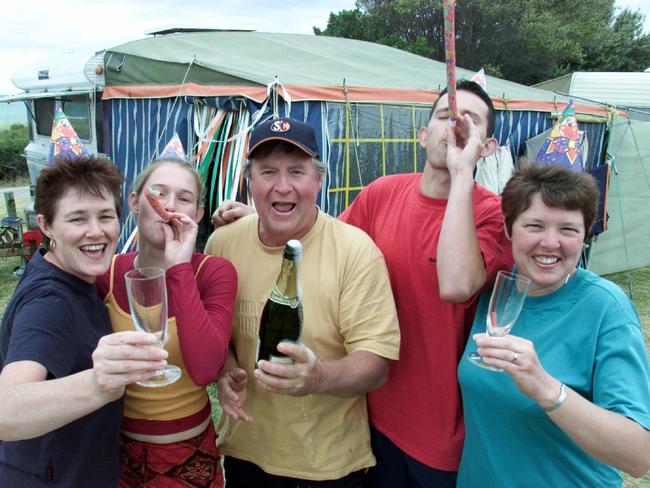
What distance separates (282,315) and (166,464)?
722 mm

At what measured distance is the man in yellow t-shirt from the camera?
1822 millimetres

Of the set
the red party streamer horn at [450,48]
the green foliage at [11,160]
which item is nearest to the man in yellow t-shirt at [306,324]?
the red party streamer horn at [450,48]

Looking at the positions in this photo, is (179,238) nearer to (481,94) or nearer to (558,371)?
(558,371)

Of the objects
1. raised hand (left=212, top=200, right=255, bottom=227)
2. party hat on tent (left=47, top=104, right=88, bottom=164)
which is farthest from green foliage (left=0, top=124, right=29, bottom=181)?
raised hand (left=212, top=200, right=255, bottom=227)

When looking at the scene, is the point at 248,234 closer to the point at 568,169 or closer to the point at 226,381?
the point at 226,381

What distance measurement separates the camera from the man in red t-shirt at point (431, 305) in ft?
6.56

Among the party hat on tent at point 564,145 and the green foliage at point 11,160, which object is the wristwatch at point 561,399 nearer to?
the party hat on tent at point 564,145

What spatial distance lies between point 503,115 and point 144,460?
7.41 metres

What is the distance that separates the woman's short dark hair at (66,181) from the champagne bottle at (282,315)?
67 cm

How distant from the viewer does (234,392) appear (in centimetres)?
180

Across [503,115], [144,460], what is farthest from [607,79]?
[144,460]

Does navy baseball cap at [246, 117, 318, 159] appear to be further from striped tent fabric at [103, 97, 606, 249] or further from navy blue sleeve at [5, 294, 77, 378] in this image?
striped tent fabric at [103, 97, 606, 249]

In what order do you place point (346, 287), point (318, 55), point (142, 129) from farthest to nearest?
1. point (318, 55)
2. point (142, 129)
3. point (346, 287)

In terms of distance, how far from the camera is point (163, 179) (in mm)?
1881
